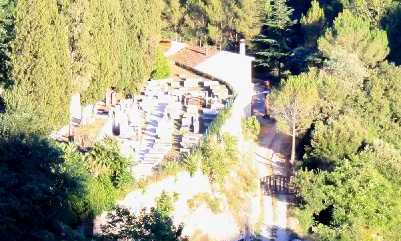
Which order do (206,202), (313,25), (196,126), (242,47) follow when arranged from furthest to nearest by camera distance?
1. (313,25)
2. (242,47)
3. (196,126)
4. (206,202)

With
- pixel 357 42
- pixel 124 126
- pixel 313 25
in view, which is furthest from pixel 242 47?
pixel 124 126

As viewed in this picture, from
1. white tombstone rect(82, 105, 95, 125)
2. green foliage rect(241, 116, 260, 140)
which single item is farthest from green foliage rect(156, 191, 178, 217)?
green foliage rect(241, 116, 260, 140)

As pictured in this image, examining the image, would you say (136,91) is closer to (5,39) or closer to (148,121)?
(148,121)

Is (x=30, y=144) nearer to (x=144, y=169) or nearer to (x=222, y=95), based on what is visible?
(x=144, y=169)

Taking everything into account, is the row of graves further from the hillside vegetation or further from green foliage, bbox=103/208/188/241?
green foliage, bbox=103/208/188/241

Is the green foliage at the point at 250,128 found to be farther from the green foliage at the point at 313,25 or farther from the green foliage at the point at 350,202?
the green foliage at the point at 313,25

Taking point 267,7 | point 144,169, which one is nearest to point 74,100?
point 144,169

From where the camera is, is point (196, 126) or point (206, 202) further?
point (196, 126)
